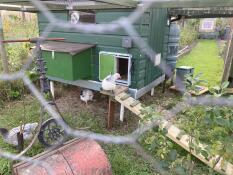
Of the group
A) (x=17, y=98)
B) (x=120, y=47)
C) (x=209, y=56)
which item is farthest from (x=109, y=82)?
(x=209, y=56)

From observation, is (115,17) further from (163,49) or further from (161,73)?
(161,73)

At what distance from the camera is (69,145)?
1.42 metres

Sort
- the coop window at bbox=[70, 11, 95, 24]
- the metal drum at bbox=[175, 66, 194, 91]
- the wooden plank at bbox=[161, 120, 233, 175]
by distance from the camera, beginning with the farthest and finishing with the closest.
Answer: the metal drum at bbox=[175, 66, 194, 91] → the coop window at bbox=[70, 11, 95, 24] → the wooden plank at bbox=[161, 120, 233, 175]

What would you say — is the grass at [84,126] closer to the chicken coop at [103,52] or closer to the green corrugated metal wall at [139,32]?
the chicken coop at [103,52]

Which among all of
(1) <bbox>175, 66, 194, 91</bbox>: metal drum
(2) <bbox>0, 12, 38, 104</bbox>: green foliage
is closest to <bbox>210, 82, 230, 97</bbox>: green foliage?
(2) <bbox>0, 12, 38, 104</bbox>: green foliage

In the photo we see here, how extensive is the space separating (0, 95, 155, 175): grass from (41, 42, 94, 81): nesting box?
0.45 meters

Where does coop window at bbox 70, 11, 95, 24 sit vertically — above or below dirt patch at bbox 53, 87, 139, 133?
above

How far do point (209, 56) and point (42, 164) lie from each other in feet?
18.1

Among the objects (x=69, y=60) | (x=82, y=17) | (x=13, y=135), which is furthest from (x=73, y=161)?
(x=82, y=17)

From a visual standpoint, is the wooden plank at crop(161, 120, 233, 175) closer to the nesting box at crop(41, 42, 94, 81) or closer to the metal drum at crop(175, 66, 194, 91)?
the nesting box at crop(41, 42, 94, 81)

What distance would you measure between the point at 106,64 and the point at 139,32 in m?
0.56

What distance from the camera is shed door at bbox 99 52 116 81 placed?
8.29ft

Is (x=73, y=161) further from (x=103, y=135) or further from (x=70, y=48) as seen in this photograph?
(x=70, y=48)

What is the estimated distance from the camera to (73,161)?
4.31ft
